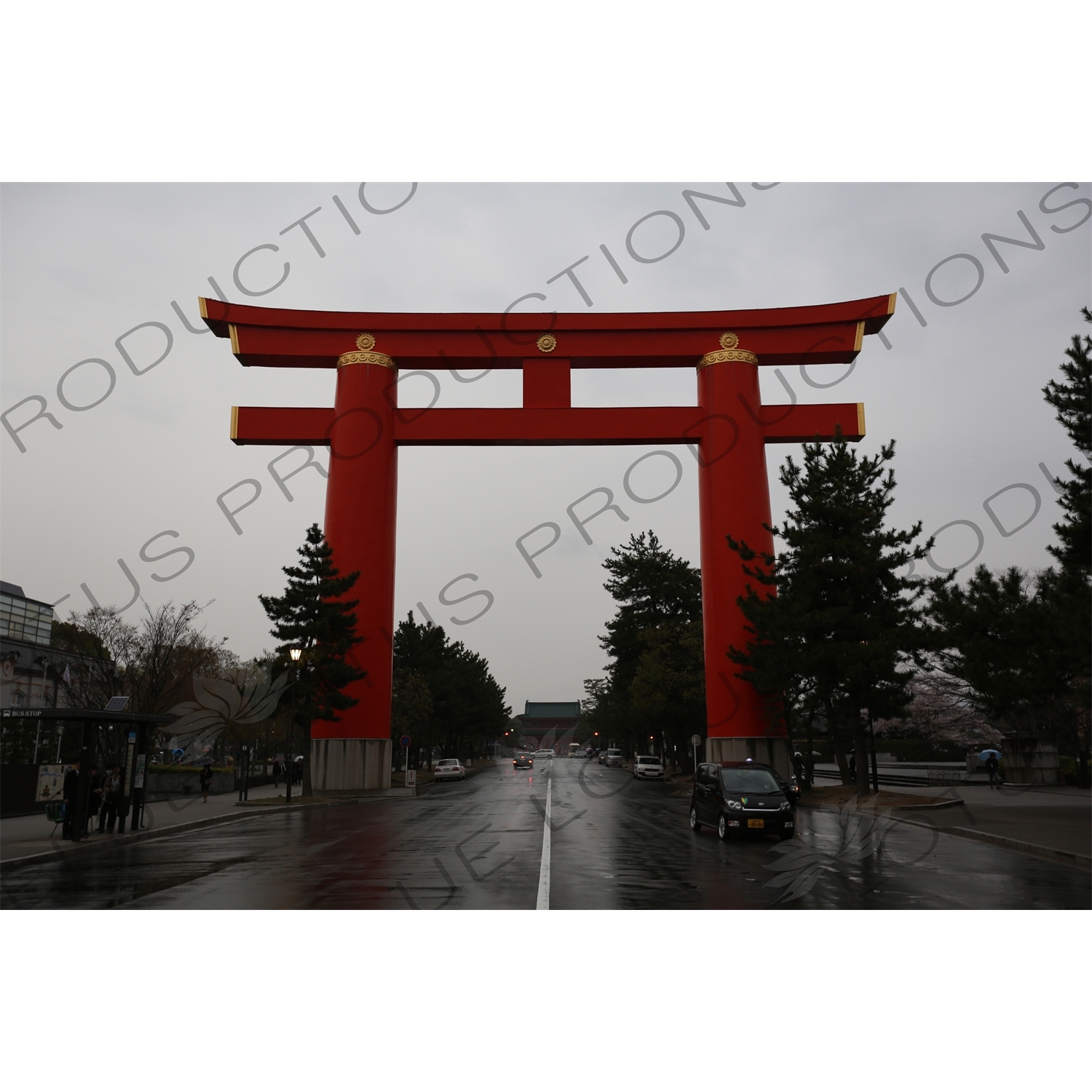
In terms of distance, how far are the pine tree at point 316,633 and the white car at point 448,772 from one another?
24991 millimetres

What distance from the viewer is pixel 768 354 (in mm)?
39031

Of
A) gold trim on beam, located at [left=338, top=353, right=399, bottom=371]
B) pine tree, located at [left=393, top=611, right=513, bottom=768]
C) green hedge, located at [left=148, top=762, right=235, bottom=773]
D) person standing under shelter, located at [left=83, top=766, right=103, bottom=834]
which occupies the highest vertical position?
gold trim on beam, located at [left=338, top=353, right=399, bottom=371]

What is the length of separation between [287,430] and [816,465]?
21.8 metres

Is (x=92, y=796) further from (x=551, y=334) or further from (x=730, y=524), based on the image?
(x=730, y=524)

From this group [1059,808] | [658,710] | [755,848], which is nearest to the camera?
[755,848]

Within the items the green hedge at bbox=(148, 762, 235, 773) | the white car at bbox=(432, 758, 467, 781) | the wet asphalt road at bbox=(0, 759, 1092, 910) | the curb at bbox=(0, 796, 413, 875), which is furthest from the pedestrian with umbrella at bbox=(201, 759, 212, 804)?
the white car at bbox=(432, 758, 467, 781)

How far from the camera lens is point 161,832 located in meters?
22.1

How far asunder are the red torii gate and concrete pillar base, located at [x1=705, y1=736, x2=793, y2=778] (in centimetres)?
7

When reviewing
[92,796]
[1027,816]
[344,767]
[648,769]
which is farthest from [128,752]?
[648,769]

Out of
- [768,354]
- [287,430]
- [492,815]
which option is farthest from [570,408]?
[492,815]

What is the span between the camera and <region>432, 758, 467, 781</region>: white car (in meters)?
61.6

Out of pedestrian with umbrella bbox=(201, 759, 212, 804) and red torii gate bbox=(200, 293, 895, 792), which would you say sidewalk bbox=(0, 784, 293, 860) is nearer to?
pedestrian with umbrella bbox=(201, 759, 212, 804)

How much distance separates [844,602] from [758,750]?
9123 mm

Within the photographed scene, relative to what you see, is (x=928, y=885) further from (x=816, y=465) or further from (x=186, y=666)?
(x=186, y=666)
